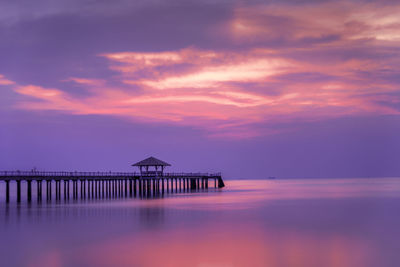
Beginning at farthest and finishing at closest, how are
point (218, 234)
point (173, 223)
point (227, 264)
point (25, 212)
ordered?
point (25, 212) < point (173, 223) < point (218, 234) < point (227, 264)

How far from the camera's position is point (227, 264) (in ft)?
57.3

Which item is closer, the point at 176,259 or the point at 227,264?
the point at 227,264

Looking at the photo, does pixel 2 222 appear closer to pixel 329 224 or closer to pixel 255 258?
pixel 255 258

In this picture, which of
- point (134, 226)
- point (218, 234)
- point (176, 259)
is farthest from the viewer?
point (134, 226)

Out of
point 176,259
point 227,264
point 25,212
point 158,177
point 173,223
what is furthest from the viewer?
point 158,177

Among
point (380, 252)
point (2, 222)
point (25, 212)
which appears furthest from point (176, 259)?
point (25, 212)

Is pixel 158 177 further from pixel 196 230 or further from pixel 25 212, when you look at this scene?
pixel 196 230

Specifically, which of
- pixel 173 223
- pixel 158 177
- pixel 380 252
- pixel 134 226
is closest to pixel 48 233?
pixel 134 226

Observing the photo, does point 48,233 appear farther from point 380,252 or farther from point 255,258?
point 380,252

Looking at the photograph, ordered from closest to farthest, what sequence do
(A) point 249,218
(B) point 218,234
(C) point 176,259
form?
(C) point 176,259 < (B) point 218,234 < (A) point 249,218

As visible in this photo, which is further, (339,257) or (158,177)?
(158,177)

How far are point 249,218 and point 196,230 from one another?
7558 millimetres

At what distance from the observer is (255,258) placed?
1859cm

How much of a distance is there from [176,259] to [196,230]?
7.80m
